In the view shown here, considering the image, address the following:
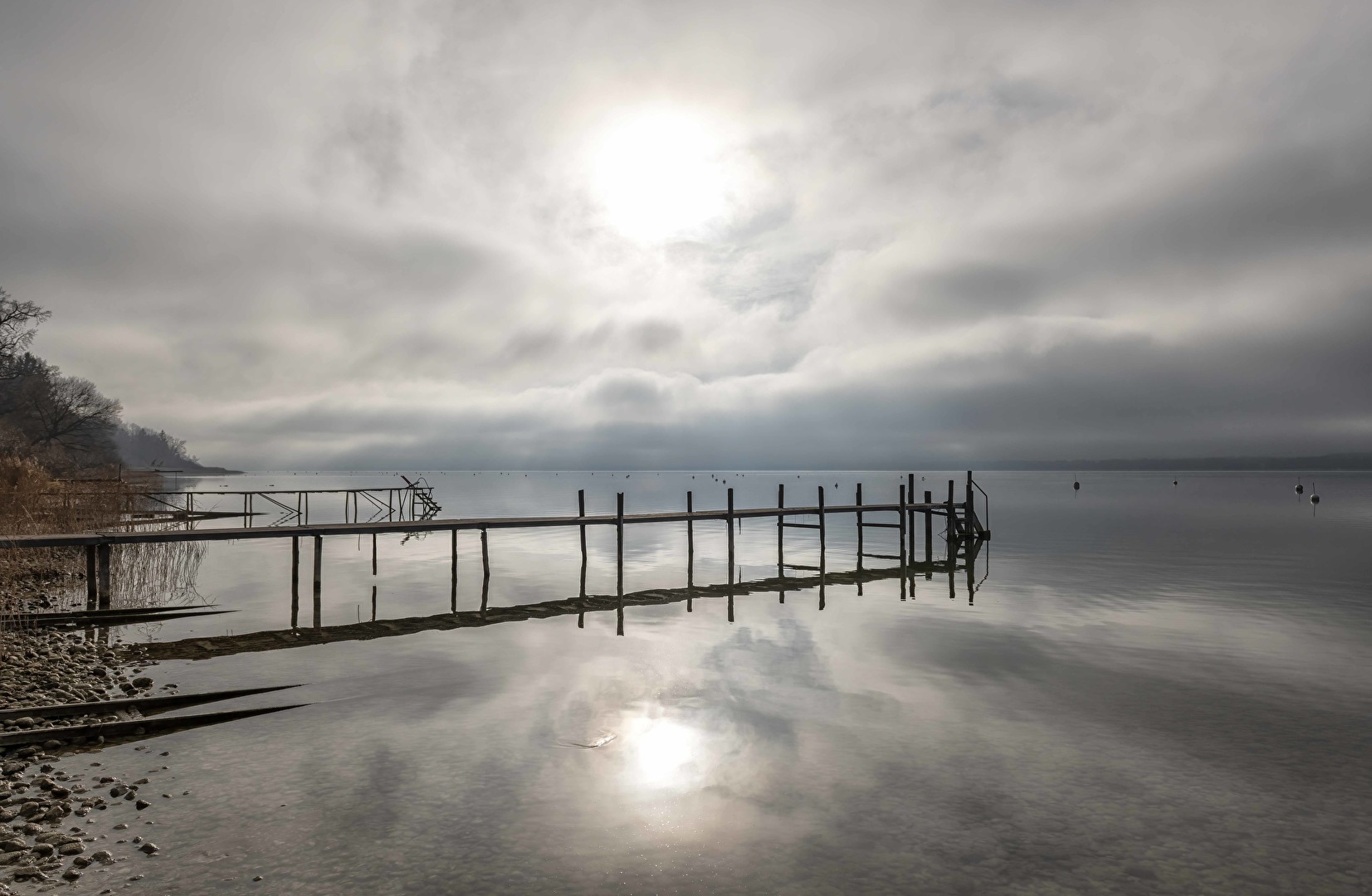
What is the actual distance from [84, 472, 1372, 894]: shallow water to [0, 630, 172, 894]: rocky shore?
0.87 ft

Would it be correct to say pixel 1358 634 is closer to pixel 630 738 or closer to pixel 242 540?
pixel 630 738

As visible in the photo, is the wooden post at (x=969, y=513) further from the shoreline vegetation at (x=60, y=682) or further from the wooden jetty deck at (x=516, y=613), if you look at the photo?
the shoreline vegetation at (x=60, y=682)

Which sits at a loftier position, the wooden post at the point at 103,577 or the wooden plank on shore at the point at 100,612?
the wooden post at the point at 103,577

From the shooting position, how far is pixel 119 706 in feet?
38.6

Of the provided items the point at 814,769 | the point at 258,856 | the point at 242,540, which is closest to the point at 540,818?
the point at 258,856

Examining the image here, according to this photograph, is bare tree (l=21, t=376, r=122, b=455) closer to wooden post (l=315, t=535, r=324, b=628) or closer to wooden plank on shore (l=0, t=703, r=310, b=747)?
wooden post (l=315, t=535, r=324, b=628)

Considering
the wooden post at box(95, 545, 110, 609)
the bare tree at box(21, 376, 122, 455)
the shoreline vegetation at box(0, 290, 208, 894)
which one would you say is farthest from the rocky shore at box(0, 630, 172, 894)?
the bare tree at box(21, 376, 122, 455)

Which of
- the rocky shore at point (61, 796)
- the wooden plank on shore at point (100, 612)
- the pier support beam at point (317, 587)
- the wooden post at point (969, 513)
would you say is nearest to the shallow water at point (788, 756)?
the rocky shore at point (61, 796)

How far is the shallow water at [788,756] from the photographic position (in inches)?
313

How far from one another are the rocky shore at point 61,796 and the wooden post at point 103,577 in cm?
706

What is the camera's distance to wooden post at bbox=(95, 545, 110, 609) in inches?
806

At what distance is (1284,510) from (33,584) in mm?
101645

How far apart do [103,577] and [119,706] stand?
38.2 ft

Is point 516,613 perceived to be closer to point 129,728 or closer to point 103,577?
point 103,577
